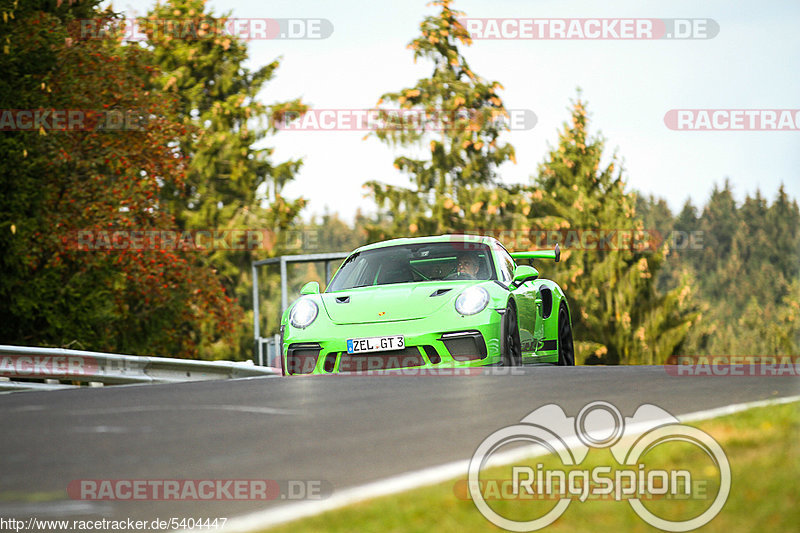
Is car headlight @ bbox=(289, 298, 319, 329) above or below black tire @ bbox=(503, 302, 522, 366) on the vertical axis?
above

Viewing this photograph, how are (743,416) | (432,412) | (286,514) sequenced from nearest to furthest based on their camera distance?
1. (286,514)
2. (743,416)
3. (432,412)

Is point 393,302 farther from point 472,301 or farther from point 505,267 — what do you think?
point 505,267

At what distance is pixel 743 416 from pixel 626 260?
37468 mm

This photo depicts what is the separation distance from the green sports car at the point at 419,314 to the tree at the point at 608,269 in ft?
93.7

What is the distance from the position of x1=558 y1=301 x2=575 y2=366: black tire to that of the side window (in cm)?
96

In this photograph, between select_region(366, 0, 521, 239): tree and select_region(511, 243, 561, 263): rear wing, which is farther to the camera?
select_region(366, 0, 521, 239): tree

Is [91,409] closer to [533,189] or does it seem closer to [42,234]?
[42,234]

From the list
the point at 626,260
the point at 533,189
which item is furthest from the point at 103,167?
the point at 626,260

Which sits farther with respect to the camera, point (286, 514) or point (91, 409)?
point (91, 409)

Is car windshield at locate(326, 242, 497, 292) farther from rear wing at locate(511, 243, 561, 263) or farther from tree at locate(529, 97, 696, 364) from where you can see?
tree at locate(529, 97, 696, 364)

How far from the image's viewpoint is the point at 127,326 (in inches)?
1139

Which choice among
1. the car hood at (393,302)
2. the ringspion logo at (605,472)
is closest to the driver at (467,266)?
the car hood at (393,302)

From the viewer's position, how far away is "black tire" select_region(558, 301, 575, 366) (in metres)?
12.7

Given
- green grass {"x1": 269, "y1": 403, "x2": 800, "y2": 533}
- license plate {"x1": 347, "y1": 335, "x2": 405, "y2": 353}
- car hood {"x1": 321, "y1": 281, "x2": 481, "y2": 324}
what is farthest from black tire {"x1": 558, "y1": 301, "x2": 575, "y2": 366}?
green grass {"x1": 269, "y1": 403, "x2": 800, "y2": 533}
